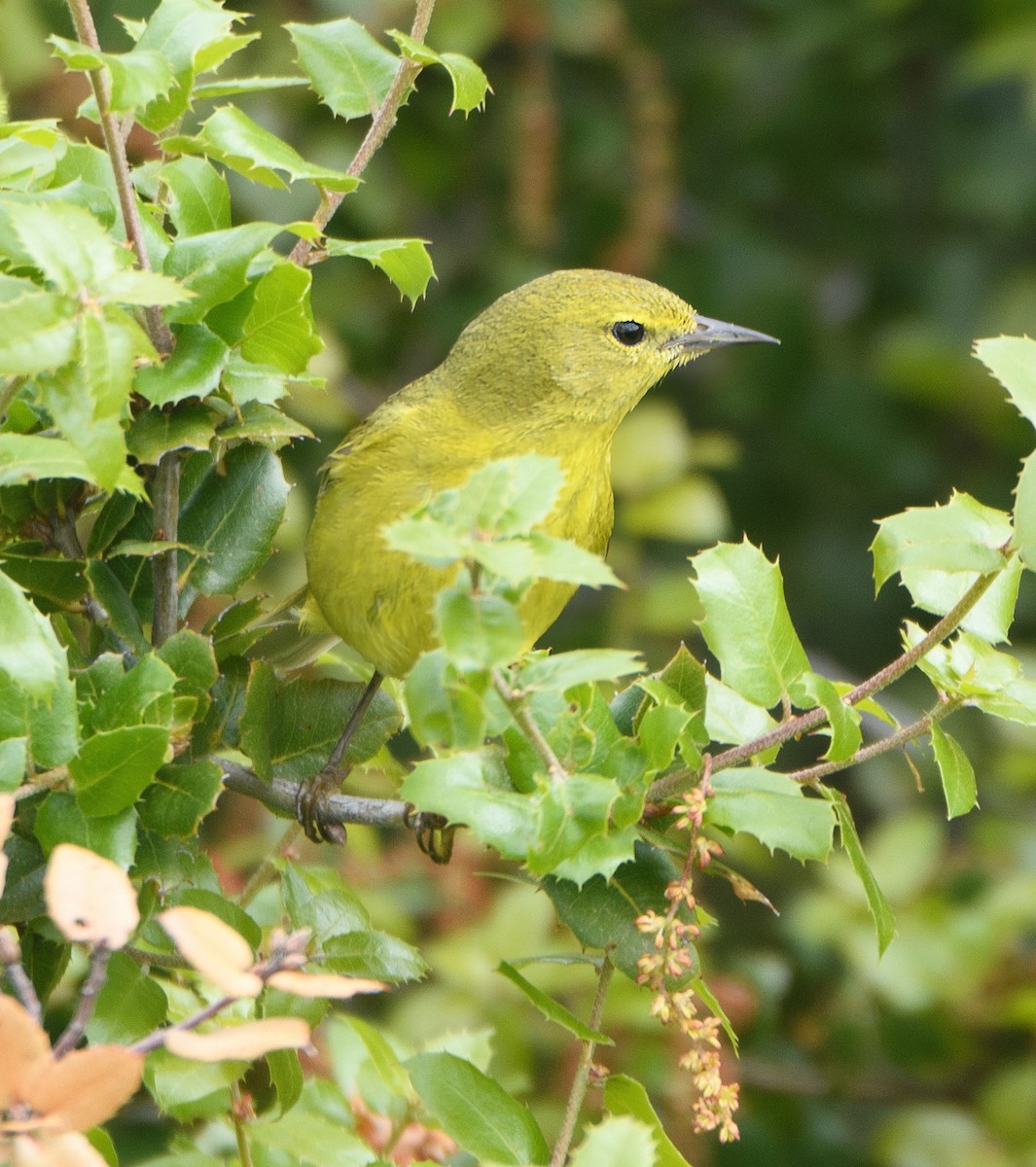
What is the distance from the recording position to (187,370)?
1962 mm

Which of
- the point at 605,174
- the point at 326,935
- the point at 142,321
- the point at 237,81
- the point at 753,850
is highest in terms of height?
the point at 237,81

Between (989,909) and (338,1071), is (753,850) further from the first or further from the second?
(338,1071)

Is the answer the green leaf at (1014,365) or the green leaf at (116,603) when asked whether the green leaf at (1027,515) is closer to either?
the green leaf at (1014,365)

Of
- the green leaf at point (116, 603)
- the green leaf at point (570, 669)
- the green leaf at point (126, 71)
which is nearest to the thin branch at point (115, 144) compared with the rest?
the green leaf at point (126, 71)

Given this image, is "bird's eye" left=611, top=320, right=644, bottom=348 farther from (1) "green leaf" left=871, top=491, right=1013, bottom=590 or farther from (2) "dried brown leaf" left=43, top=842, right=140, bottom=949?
(2) "dried brown leaf" left=43, top=842, right=140, bottom=949

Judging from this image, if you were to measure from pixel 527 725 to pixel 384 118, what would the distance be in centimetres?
91

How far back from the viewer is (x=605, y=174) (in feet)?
18.9

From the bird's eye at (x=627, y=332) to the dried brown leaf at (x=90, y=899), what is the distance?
2.42 meters

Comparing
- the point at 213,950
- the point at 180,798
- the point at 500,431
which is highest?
the point at 213,950

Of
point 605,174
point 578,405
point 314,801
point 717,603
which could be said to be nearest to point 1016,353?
point 717,603

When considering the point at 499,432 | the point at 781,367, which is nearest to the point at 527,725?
the point at 499,432

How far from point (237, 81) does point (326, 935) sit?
1.11 m

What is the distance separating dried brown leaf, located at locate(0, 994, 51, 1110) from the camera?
1.20 m

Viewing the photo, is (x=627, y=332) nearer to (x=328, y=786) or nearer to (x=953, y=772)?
(x=328, y=786)
